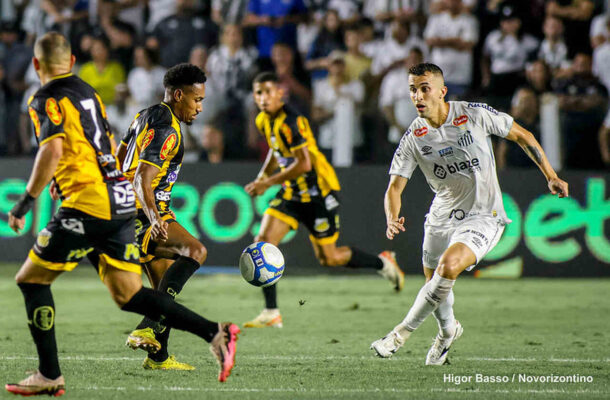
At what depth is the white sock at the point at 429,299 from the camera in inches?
260

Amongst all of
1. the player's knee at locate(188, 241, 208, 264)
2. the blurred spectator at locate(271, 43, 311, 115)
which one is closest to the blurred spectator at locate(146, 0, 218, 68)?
the blurred spectator at locate(271, 43, 311, 115)

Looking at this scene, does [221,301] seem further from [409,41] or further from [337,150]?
[409,41]

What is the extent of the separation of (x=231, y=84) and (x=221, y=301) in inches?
165

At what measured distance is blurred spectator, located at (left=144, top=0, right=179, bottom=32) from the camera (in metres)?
15.5

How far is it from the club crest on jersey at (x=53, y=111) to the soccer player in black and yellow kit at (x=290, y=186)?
3.83 metres

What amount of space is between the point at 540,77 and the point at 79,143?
899 cm

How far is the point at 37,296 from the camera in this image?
5547 millimetres

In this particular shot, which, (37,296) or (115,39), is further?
(115,39)

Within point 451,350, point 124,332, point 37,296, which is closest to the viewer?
point 37,296

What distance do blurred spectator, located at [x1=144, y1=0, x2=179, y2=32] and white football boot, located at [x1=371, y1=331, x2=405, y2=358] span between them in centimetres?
992

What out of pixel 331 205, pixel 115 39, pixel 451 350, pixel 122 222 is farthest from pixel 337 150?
pixel 122 222

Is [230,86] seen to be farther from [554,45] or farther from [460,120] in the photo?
[460,120]

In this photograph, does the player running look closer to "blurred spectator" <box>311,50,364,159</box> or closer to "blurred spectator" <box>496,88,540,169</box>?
"blurred spectator" <box>311,50,364,159</box>

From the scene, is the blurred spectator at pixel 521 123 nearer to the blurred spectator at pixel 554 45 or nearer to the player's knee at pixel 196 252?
the blurred spectator at pixel 554 45
